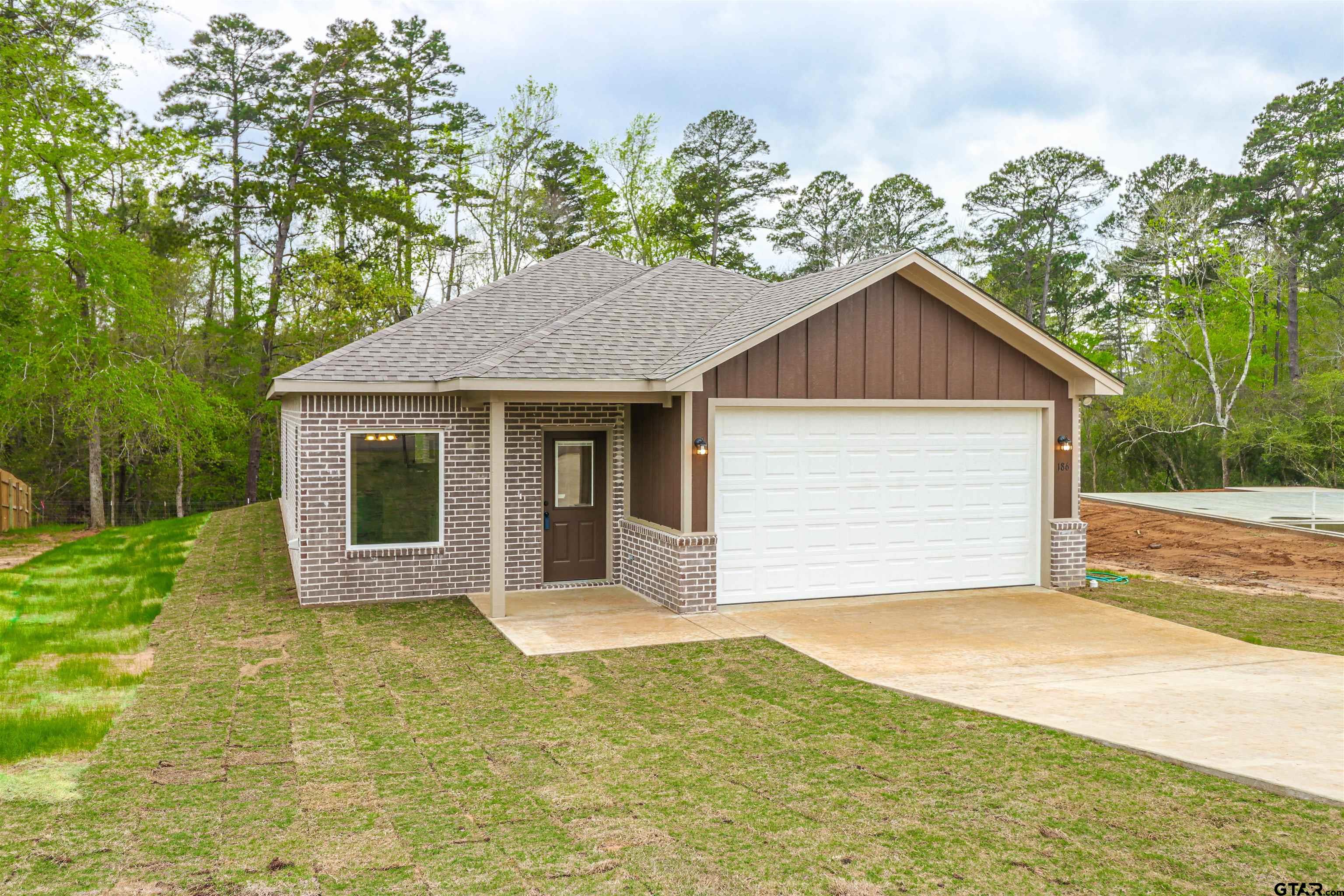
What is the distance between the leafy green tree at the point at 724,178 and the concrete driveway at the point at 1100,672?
2248cm

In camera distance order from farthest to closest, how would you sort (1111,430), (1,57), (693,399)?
(1111,430) < (1,57) < (693,399)

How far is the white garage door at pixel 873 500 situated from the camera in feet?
33.0

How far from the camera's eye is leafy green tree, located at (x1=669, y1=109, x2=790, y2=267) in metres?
31.1

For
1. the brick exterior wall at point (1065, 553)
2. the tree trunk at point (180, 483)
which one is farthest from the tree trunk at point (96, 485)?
the brick exterior wall at point (1065, 553)

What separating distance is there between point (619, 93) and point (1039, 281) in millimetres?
17501

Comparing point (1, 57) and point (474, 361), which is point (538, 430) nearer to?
point (474, 361)

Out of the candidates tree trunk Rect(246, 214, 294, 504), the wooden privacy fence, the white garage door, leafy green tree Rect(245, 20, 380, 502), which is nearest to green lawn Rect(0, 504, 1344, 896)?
the white garage door

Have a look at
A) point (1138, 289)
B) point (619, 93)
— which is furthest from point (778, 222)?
point (1138, 289)

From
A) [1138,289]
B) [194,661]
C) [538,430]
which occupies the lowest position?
[194,661]

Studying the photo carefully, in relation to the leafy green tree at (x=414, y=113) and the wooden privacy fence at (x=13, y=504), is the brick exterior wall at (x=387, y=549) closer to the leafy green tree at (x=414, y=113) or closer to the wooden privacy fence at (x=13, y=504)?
the wooden privacy fence at (x=13, y=504)

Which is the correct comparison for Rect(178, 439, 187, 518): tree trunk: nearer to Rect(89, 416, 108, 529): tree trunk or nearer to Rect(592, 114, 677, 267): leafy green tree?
Rect(89, 416, 108, 529): tree trunk

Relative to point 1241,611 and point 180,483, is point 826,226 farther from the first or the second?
point 1241,611

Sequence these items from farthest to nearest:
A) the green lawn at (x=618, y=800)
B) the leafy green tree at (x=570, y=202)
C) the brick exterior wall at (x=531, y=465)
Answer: the leafy green tree at (x=570, y=202), the brick exterior wall at (x=531, y=465), the green lawn at (x=618, y=800)

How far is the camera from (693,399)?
968 centimetres
